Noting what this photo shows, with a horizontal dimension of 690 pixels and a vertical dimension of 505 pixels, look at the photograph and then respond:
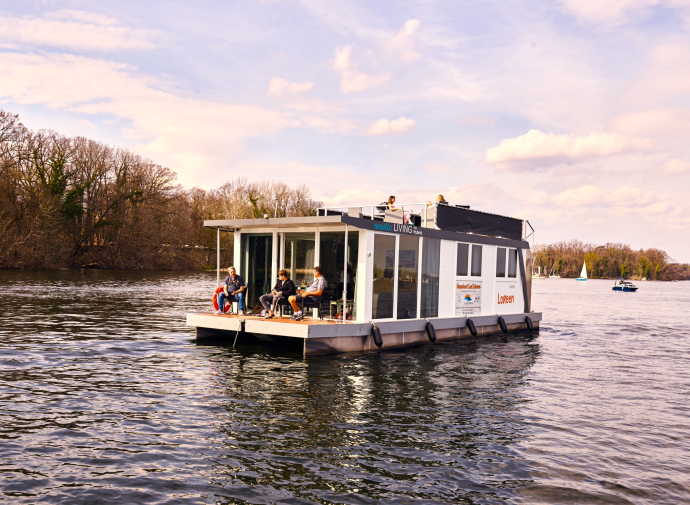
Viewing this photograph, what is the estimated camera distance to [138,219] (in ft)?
252

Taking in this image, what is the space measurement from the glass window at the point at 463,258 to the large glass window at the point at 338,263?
4.36 m

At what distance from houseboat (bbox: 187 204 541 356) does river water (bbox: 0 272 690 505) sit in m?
0.76

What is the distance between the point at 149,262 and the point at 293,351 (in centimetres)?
6604

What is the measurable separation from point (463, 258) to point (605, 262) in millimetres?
168333

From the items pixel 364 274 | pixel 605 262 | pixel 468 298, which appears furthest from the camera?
pixel 605 262

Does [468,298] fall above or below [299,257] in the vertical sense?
below

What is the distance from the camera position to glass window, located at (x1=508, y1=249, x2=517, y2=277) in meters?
23.0

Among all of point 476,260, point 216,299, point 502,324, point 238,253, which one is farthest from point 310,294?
point 502,324

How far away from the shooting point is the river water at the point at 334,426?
7625 millimetres

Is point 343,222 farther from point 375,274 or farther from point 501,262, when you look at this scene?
point 501,262

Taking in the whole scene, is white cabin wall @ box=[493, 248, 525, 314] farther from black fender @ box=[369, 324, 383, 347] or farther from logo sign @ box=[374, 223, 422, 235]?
black fender @ box=[369, 324, 383, 347]

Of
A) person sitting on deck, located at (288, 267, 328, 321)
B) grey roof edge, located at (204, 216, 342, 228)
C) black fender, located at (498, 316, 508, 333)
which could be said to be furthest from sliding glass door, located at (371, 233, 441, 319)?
black fender, located at (498, 316, 508, 333)

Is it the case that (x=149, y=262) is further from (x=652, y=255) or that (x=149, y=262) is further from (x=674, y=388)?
(x=652, y=255)

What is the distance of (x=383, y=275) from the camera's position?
17.3 m
